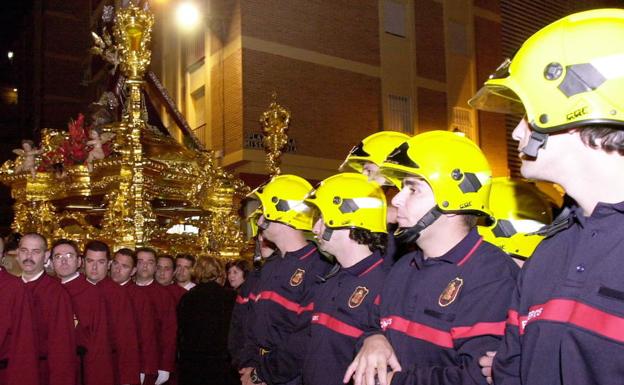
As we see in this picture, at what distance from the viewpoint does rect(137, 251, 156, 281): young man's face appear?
31.8 ft

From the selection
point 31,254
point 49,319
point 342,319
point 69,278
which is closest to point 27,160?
point 69,278

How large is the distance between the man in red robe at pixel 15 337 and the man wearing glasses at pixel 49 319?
22cm

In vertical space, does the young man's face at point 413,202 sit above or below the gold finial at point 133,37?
below

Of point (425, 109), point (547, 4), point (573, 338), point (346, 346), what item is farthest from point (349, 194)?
point (547, 4)

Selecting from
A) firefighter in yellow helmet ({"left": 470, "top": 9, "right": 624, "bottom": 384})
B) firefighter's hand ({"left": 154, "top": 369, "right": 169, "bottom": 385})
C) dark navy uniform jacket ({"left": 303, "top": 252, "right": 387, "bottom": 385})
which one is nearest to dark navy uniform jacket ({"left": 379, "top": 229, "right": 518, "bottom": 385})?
firefighter in yellow helmet ({"left": 470, "top": 9, "right": 624, "bottom": 384})

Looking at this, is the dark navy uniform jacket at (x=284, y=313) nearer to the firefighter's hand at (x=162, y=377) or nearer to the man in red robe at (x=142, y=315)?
the man in red robe at (x=142, y=315)

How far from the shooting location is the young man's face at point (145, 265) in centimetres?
968

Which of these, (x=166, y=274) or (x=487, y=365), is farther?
(x=166, y=274)

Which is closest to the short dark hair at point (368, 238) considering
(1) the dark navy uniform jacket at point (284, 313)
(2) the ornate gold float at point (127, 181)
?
(1) the dark navy uniform jacket at point (284, 313)

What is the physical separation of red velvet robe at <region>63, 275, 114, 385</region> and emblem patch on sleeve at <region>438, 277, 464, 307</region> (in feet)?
18.9

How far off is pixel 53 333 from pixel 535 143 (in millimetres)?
5978

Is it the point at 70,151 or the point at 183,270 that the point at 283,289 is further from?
the point at 70,151

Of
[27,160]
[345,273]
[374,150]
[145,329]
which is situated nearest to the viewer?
[345,273]

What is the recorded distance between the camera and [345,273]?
454cm
